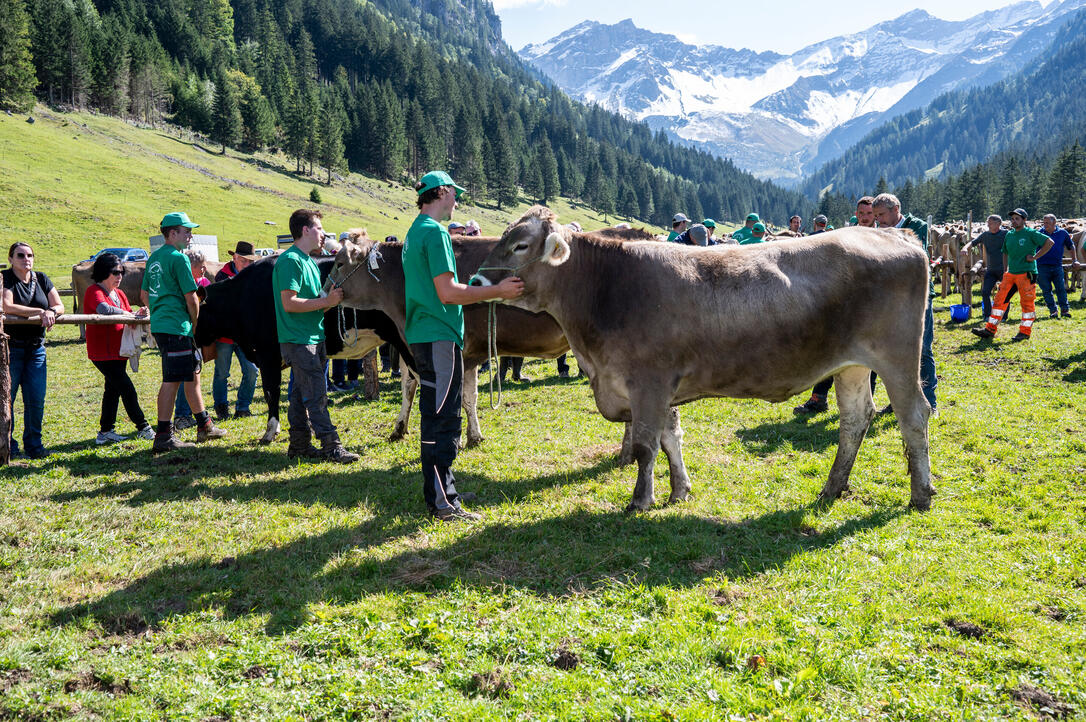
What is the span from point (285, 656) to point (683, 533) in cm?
353

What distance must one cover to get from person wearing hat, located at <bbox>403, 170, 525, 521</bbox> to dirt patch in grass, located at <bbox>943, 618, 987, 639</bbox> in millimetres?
4008

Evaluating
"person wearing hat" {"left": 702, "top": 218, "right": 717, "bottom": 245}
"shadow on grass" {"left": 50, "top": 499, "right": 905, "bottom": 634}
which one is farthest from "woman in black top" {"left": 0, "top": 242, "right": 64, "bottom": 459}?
"person wearing hat" {"left": 702, "top": 218, "right": 717, "bottom": 245}

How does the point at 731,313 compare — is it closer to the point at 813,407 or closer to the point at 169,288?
the point at 813,407

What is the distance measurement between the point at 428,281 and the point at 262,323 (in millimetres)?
4545

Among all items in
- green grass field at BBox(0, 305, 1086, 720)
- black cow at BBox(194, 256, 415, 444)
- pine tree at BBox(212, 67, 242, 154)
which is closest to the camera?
green grass field at BBox(0, 305, 1086, 720)

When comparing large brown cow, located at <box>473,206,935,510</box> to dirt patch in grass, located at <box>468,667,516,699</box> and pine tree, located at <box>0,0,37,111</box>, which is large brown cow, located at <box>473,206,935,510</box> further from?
pine tree, located at <box>0,0,37,111</box>

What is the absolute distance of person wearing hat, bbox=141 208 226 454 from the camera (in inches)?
352

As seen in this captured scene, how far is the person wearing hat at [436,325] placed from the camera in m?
6.14

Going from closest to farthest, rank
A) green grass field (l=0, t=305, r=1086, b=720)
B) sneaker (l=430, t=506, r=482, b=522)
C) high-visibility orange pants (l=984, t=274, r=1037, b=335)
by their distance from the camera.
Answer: green grass field (l=0, t=305, r=1086, b=720)
sneaker (l=430, t=506, r=482, b=522)
high-visibility orange pants (l=984, t=274, r=1037, b=335)

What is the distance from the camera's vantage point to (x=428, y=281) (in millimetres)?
6285

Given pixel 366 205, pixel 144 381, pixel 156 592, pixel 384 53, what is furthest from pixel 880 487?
pixel 384 53

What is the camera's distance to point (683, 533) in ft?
20.0

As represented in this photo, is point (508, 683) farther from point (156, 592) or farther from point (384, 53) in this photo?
point (384, 53)

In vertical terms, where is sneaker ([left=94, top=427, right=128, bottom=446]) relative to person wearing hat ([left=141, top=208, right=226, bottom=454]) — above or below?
below
